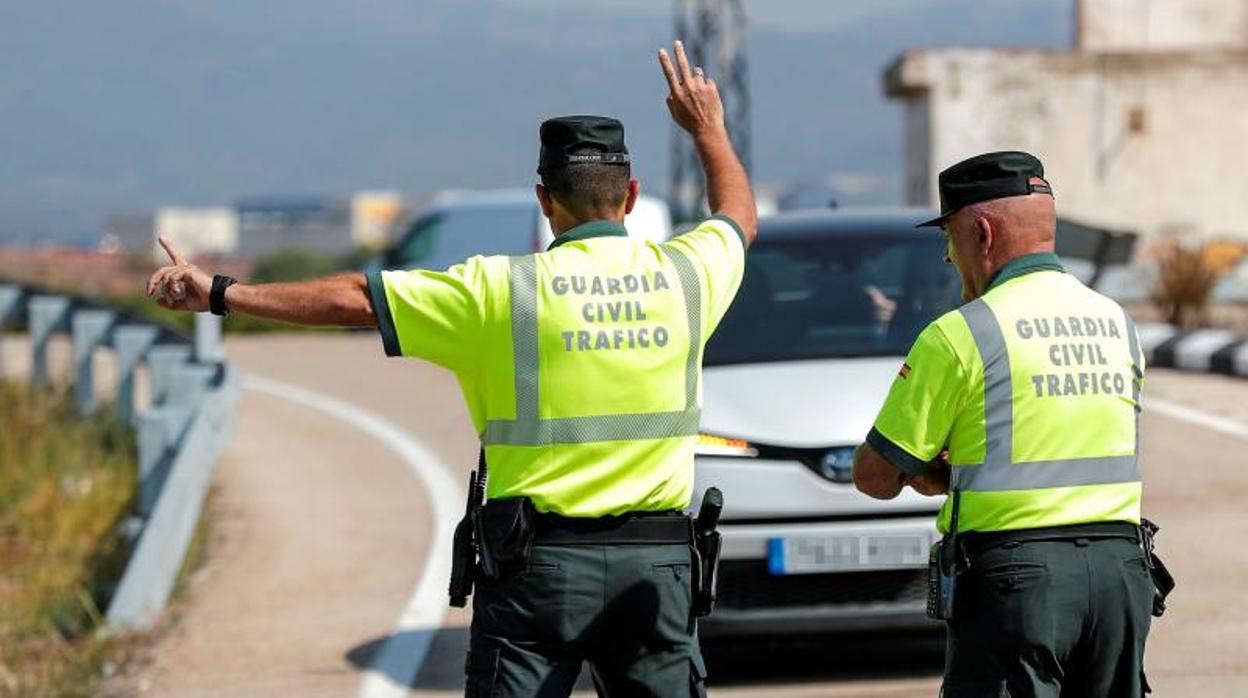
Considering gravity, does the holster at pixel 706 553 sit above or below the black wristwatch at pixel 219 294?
below

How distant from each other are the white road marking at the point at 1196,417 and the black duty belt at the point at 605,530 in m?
11.1

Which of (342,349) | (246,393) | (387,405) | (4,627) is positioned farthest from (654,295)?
(342,349)

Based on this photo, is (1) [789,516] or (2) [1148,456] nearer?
(1) [789,516]

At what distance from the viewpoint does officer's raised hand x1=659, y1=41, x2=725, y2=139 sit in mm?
5492

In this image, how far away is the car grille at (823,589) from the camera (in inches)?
328

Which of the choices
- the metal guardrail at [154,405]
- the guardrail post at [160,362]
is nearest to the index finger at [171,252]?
the metal guardrail at [154,405]

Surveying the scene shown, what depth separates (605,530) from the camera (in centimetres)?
521

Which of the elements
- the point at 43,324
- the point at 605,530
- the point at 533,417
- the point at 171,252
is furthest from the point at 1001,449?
the point at 43,324

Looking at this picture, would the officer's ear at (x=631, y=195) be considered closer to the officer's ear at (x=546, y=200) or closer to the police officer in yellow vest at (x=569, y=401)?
the police officer in yellow vest at (x=569, y=401)

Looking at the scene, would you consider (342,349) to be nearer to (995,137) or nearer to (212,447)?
(995,137)

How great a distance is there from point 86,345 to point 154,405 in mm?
2909

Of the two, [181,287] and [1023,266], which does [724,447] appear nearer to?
[1023,266]

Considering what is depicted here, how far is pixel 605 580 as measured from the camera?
5.18m

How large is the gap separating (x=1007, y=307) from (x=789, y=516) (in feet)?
11.0
